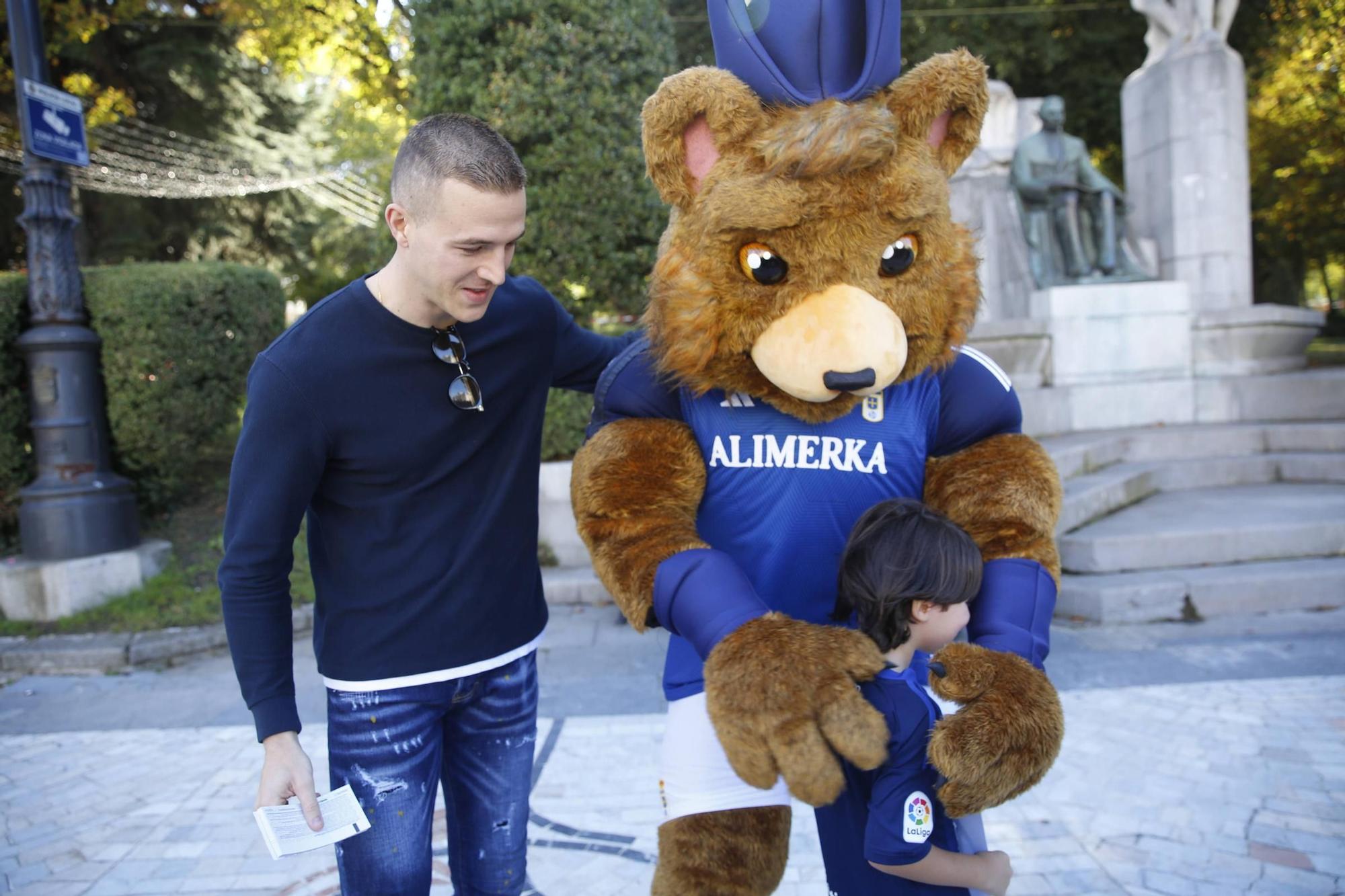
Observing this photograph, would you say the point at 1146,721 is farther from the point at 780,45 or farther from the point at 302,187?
the point at 302,187

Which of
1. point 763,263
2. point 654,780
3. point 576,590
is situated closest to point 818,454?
point 763,263

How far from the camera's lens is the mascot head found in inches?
70.2

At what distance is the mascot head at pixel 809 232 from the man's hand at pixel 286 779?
1.06 m

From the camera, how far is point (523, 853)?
2266 millimetres

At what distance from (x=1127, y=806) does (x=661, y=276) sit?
2739 millimetres

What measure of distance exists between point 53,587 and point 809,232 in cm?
606

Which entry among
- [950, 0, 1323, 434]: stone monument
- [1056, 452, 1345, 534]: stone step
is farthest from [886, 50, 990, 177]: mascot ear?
[950, 0, 1323, 434]: stone monument

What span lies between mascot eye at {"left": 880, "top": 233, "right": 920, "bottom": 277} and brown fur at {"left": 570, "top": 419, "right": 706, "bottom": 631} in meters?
0.55

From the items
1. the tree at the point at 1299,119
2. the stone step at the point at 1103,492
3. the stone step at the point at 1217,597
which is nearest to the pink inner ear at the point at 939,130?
the stone step at the point at 1217,597

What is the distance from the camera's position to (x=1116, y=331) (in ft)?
27.7

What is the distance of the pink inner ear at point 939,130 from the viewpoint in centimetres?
199

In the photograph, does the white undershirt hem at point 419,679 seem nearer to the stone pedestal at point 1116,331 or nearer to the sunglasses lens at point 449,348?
the sunglasses lens at point 449,348

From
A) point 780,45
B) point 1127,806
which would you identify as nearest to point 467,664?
point 780,45

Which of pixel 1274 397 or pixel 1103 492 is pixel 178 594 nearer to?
pixel 1103 492
